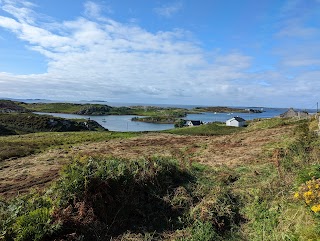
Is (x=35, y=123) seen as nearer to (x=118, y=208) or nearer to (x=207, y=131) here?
(x=207, y=131)

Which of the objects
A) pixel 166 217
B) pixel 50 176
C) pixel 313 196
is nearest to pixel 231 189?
pixel 166 217

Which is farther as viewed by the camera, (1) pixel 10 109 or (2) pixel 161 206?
(1) pixel 10 109

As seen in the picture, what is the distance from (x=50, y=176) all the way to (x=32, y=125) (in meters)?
70.7

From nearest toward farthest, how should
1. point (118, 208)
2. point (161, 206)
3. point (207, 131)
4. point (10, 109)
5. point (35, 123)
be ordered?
point (118, 208), point (161, 206), point (207, 131), point (35, 123), point (10, 109)

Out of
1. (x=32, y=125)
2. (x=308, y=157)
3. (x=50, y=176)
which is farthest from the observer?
(x=32, y=125)

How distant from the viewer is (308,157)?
11844 millimetres

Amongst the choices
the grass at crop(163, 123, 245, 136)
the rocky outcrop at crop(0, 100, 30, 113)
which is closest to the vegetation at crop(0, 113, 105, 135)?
the rocky outcrop at crop(0, 100, 30, 113)

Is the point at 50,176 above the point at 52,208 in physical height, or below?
below

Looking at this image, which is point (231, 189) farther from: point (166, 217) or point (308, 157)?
point (308, 157)

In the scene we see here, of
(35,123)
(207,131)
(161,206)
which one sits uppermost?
(161,206)

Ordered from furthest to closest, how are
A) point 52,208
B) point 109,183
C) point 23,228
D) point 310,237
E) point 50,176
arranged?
point 50,176, point 109,183, point 52,208, point 23,228, point 310,237

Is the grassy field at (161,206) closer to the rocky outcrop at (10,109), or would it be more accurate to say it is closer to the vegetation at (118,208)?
the vegetation at (118,208)

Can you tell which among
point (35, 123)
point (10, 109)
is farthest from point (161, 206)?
point (10, 109)

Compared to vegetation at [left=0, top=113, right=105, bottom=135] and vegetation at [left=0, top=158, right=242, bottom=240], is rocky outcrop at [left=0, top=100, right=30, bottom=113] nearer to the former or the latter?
vegetation at [left=0, top=113, right=105, bottom=135]
